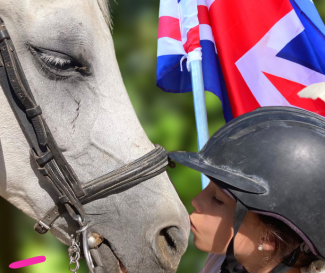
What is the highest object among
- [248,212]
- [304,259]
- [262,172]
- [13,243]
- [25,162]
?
[25,162]

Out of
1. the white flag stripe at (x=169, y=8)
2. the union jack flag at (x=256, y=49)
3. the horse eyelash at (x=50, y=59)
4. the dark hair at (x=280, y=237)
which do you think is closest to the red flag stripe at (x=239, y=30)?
the union jack flag at (x=256, y=49)

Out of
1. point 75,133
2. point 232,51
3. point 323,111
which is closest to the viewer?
point 75,133

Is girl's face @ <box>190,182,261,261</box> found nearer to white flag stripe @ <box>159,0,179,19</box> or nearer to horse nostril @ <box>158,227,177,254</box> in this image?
horse nostril @ <box>158,227,177,254</box>

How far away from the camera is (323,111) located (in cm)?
238

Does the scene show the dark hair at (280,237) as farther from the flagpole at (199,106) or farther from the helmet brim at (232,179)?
the flagpole at (199,106)

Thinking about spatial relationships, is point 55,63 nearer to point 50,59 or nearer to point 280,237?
point 50,59

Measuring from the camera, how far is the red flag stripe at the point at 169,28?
257 centimetres

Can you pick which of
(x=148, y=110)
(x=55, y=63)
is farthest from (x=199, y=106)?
(x=148, y=110)

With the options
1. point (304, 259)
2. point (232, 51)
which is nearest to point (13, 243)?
point (232, 51)

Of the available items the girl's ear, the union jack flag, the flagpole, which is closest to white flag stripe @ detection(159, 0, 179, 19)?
the union jack flag

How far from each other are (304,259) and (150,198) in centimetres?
61

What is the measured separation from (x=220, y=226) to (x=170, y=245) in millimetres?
285

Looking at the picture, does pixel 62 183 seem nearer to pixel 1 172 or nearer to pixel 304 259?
pixel 1 172

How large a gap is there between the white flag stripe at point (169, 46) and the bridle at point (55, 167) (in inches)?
47.3
